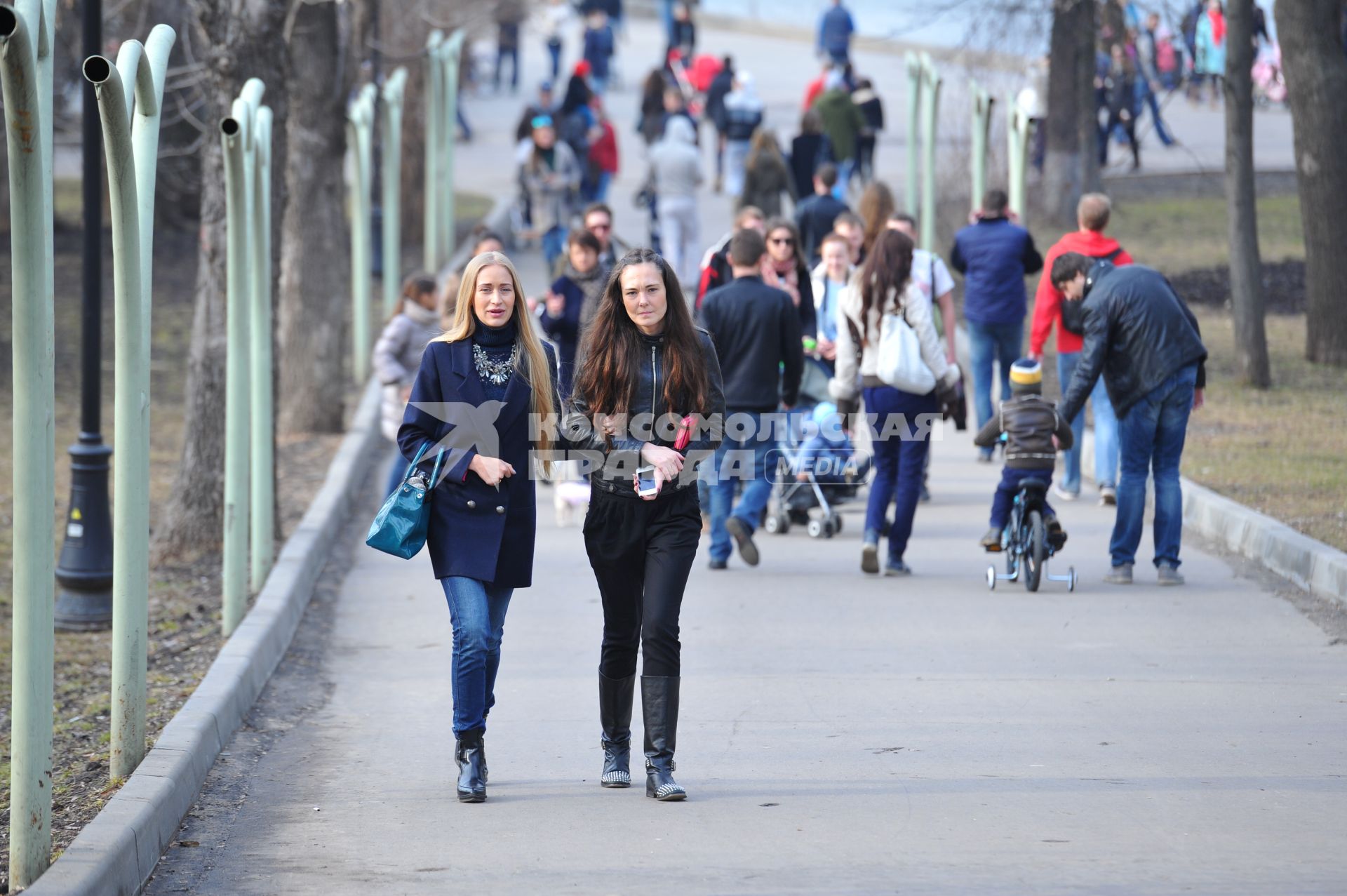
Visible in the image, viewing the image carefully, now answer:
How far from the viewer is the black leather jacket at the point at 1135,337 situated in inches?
352

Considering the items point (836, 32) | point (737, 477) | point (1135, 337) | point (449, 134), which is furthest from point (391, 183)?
point (836, 32)

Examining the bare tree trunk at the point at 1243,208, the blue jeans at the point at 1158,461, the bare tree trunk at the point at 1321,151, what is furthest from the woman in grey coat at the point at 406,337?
the bare tree trunk at the point at 1321,151

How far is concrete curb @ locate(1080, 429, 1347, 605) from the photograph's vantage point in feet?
29.0

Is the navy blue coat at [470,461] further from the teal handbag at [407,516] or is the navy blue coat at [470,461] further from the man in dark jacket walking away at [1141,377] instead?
the man in dark jacket walking away at [1141,377]

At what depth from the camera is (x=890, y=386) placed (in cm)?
925

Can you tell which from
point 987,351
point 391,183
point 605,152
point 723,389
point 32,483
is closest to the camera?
point 32,483

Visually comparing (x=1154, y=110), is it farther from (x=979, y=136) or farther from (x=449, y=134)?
(x=449, y=134)

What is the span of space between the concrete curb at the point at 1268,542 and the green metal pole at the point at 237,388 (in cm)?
509

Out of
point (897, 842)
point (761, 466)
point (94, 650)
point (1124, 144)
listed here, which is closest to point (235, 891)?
point (897, 842)

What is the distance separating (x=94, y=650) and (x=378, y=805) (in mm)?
3638

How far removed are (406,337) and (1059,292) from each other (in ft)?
12.5

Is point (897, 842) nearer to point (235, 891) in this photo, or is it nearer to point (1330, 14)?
point (235, 891)

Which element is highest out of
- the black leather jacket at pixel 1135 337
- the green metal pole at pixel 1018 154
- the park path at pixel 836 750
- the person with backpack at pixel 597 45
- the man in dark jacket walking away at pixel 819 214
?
the person with backpack at pixel 597 45

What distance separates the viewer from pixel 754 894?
4977 mm
